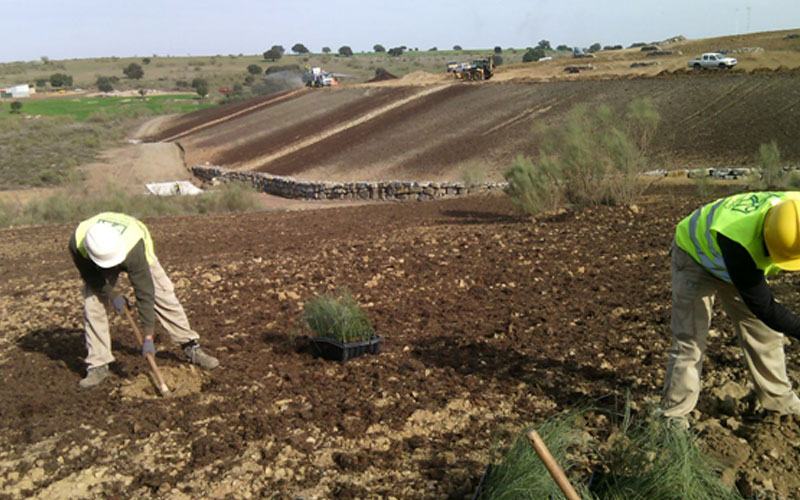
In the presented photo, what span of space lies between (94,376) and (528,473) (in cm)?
410

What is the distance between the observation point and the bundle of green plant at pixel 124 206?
62.4ft

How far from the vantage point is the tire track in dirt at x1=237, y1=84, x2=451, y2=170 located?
3209 cm

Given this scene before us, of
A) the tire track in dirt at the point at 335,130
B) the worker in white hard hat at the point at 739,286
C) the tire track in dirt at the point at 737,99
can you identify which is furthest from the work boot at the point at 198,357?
the tire track in dirt at the point at 335,130

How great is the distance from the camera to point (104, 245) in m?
5.44

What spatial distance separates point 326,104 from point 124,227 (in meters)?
39.8

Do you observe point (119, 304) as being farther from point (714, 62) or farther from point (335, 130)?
point (714, 62)

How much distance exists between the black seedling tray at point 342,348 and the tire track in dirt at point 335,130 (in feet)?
84.1

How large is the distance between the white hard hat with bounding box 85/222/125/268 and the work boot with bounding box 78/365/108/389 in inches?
43.4

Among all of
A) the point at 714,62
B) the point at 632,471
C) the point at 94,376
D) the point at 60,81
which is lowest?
the point at 94,376

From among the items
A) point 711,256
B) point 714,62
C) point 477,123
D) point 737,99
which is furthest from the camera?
point 714,62

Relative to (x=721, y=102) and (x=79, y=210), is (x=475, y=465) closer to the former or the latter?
(x=79, y=210)

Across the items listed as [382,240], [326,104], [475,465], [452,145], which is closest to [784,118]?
[452,145]

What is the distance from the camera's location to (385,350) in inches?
251

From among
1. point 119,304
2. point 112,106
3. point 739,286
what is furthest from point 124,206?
point 112,106
